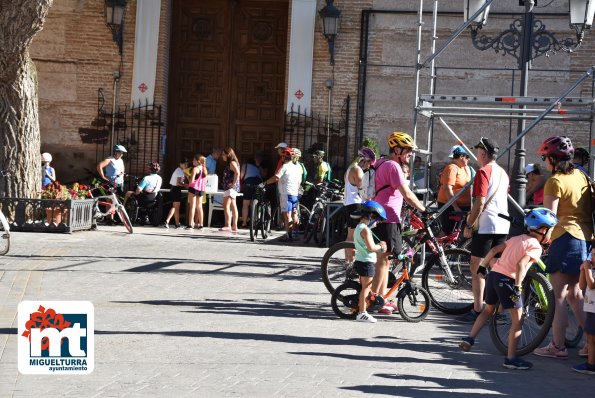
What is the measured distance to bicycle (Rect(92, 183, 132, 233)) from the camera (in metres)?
20.0

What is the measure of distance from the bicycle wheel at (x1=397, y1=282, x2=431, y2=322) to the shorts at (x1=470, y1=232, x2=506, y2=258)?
65 cm

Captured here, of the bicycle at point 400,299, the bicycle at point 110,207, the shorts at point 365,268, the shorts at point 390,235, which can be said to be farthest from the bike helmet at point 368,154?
the bicycle at point 110,207

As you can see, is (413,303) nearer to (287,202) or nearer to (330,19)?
(287,202)

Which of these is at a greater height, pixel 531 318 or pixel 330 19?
pixel 330 19

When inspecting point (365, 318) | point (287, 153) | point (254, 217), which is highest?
point (287, 153)

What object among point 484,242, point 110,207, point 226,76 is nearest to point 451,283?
point 484,242

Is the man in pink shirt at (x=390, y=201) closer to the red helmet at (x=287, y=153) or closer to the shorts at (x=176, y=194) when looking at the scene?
the red helmet at (x=287, y=153)

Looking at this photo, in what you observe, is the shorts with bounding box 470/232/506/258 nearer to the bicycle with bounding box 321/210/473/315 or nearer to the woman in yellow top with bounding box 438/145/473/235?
the bicycle with bounding box 321/210/473/315

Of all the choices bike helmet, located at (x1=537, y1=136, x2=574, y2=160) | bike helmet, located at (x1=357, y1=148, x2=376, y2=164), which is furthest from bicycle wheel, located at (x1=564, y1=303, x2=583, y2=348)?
bike helmet, located at (x1=357, y1=148, x2=376, y2=164)

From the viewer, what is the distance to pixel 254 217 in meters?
19.7

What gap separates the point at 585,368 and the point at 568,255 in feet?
3.42

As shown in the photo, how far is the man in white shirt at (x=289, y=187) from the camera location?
1919 centimetres

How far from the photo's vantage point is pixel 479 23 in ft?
51.8

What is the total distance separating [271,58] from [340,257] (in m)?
13.6
